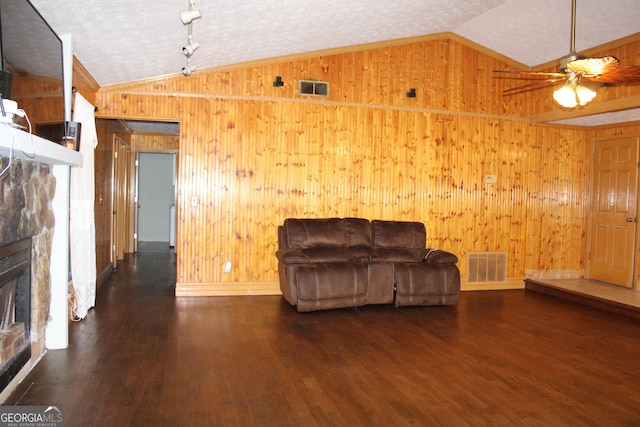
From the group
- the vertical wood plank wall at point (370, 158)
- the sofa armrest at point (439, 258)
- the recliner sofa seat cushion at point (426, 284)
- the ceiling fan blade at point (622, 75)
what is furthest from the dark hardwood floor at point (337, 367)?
the ceiling fan blade at point (622, 75)

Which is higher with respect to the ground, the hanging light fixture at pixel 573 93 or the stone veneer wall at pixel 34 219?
the hanging light fixture at pixel 573 93

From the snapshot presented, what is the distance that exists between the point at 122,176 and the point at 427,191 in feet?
16.9

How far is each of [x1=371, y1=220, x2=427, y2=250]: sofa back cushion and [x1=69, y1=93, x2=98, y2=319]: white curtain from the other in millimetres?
3109

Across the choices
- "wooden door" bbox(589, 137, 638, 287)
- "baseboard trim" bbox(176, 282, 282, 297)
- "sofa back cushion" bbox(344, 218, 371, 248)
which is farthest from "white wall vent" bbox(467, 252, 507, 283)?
"baseboard trim" bbox(176, 282, 282, 297)

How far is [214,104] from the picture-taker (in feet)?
19.0

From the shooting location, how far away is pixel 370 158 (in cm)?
627

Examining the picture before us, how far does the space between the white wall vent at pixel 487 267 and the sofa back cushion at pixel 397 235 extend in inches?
45.4

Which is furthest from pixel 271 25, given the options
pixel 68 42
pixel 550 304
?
pixel 550 304

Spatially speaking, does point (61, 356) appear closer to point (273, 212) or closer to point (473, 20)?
point (273, 212)

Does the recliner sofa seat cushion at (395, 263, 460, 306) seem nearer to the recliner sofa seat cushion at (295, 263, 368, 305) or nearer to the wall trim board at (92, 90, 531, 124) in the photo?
the recliner sofa seat cushion at (295, 263, 368, 305)

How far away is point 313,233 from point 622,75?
10.8ft

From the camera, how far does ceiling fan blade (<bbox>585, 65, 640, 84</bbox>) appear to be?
345cm

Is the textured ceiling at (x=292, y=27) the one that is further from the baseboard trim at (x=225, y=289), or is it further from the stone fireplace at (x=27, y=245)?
the baseboard trim at (x=225, y=289)

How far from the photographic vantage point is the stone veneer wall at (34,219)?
270 cm
